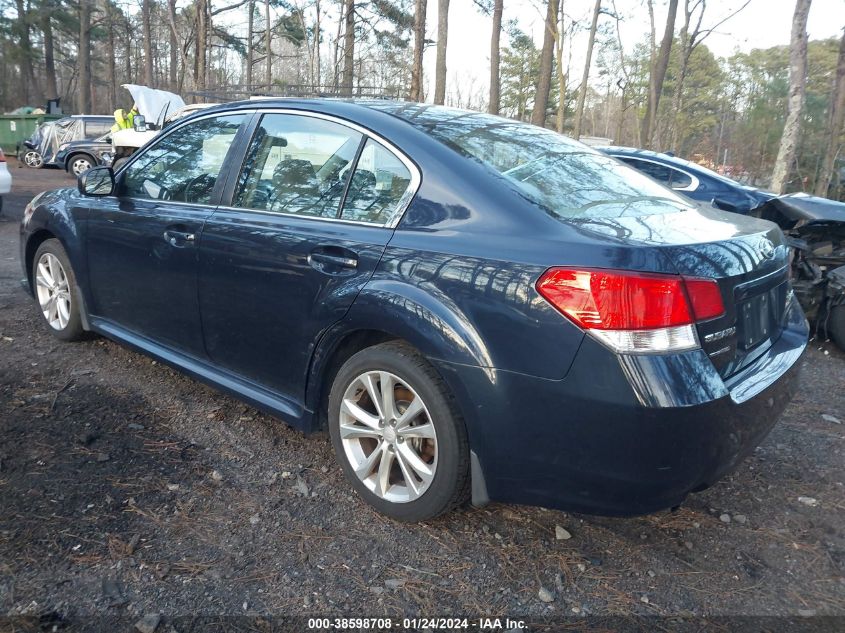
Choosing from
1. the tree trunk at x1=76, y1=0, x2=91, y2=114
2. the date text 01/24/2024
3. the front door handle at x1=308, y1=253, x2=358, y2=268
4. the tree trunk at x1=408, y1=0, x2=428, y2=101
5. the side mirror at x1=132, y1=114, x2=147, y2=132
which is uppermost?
the tree trunk at x1=76, y1=0, x2=91, y2=114

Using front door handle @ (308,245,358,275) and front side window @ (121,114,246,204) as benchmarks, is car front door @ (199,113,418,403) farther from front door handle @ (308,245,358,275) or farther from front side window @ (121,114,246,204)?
front side window @ (121,114,246,204)

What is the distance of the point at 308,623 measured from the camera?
87.6 inches

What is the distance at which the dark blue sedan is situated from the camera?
731cm

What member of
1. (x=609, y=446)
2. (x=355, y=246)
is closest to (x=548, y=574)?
(x=609, y=446)

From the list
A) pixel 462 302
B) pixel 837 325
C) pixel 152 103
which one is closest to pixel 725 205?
pixel 837 325

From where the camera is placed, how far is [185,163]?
3.68 meters

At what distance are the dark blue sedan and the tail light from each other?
5.54 metres

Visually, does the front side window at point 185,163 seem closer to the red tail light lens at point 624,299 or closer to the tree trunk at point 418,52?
the red tail light lens at point 624,299

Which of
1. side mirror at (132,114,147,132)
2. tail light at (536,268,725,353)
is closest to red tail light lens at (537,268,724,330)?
tail light at (536,268,725,353)

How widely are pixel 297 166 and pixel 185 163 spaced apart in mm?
912

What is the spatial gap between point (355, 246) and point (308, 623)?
4.53ft

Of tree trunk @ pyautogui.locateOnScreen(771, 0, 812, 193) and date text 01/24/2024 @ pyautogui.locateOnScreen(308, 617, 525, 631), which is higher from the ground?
tree trunk @ pyautogui.locateOnScreen(771, 0, 812, 193)

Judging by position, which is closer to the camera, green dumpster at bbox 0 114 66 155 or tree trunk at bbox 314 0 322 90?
green dumpster at bbox 0 114 66 155

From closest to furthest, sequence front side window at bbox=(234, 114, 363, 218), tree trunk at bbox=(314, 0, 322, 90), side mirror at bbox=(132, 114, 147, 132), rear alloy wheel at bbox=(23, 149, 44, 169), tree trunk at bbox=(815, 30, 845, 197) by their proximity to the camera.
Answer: front side window at bbox=(234, 114, 363, 218) < side mirror at bbox=(132, 114, 147, 132) < tree trunk at bbox=(815, 30, 845, 197) < rear alloy wheel at bbox=(23, 149, 44, 169) < tree trunk at bbox=(314, 0, 322, 90)
